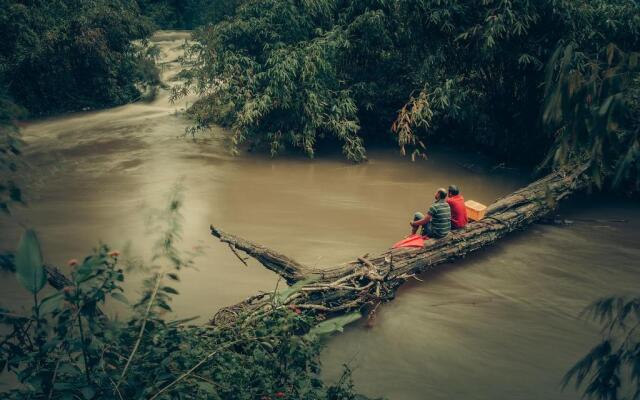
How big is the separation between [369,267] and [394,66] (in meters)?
8.28

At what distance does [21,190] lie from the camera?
7.37ft

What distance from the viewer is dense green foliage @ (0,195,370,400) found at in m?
2.33

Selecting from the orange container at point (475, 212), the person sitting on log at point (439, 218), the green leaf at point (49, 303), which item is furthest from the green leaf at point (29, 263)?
the orange container at point (475, 212)

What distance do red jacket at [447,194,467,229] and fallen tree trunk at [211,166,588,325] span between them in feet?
0.43

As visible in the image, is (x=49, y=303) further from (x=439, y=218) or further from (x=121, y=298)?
(x=439, y=218)

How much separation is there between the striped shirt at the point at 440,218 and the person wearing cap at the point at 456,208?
26 centimetres

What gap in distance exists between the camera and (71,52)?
17938mm

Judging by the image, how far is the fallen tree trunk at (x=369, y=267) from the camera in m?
5.70

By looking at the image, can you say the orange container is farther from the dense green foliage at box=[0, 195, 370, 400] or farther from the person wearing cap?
the dense green foliage at box=[0, 195, 370, 400]

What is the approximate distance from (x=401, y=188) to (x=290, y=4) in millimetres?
5065

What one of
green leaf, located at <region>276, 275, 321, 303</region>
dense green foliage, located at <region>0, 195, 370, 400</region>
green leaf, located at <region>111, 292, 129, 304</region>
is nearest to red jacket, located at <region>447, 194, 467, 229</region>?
green leaf, located at <region>276, 275, 321, 303</region>

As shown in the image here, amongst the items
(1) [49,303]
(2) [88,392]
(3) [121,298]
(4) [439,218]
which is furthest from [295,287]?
(4) [439,218]

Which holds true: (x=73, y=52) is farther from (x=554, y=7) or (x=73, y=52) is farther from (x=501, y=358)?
(x=501, y=358)

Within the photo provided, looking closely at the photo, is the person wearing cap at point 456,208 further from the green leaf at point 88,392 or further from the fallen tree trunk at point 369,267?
the green leaf at point 88,392
